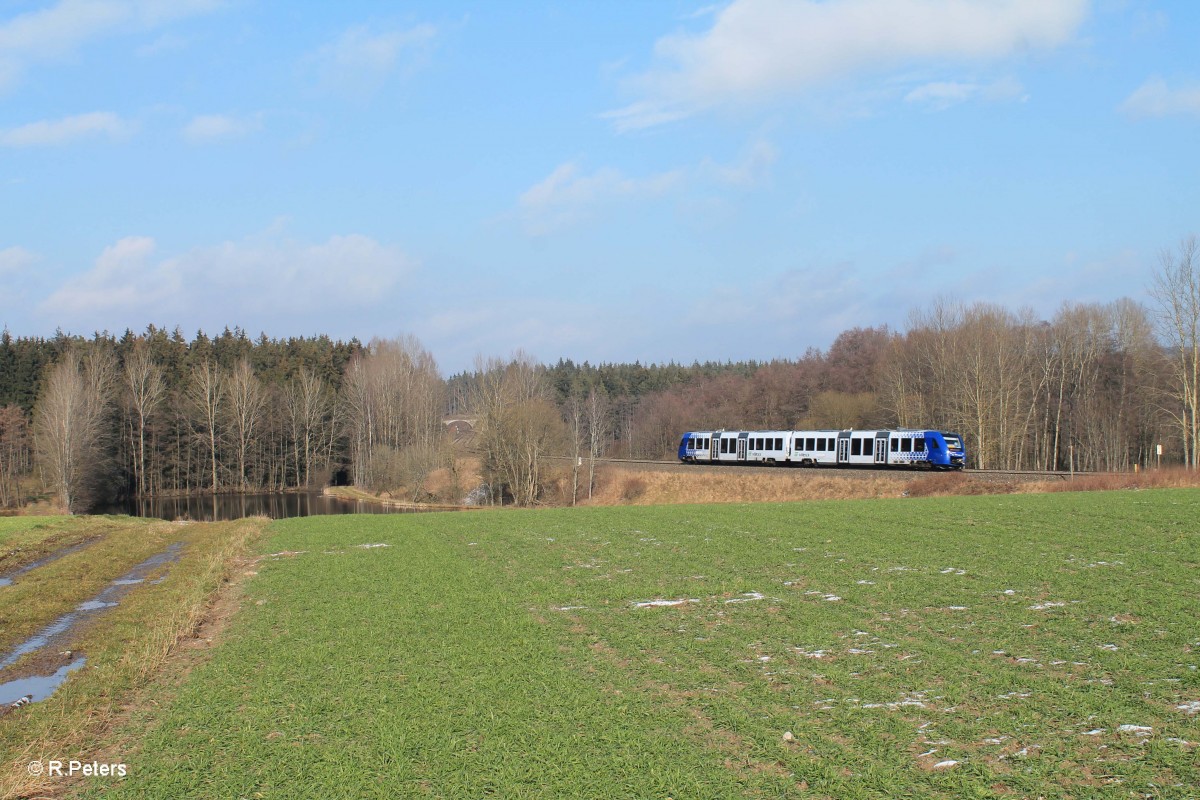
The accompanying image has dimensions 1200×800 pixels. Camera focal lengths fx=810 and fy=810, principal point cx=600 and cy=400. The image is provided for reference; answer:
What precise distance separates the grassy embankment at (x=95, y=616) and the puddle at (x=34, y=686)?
10.6 inches

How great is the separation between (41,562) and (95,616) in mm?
11295

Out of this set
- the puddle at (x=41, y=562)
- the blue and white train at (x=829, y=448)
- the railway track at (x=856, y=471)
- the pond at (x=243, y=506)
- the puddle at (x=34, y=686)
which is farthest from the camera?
the pond at (x=243, y=506)

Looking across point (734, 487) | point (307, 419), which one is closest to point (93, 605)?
point (734, 487)

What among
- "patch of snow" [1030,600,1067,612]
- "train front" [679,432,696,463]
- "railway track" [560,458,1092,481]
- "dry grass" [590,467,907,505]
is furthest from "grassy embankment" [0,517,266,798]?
"train front" [679,432,696,463]

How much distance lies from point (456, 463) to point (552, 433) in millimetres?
12609

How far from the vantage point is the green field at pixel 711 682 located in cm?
661

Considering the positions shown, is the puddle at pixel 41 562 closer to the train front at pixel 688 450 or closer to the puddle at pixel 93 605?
the puddle at pixel 93 605

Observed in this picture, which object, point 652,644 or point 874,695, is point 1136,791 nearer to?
point 874,695

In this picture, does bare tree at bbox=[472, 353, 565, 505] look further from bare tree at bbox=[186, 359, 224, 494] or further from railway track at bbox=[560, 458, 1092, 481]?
bare tree at bbox=[186, 359, 224, 494]

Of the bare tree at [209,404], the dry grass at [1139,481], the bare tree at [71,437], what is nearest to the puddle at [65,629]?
the dry grass at [1139,481]

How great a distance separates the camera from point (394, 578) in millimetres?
16406

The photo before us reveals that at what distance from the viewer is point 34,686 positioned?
1095cm

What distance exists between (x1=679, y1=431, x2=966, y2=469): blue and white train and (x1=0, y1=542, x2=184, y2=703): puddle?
4066cm

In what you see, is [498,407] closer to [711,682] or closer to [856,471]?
[856,471]
